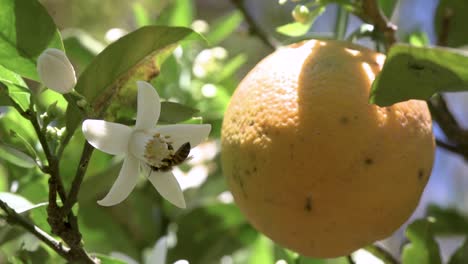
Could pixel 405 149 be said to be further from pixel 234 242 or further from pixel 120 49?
pixel 234 242

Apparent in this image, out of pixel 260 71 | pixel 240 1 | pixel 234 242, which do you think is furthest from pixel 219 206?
pixel 260 71

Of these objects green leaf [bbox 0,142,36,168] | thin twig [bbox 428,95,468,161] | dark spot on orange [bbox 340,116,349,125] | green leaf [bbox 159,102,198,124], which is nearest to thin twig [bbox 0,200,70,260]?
green leaf [bbox 0,142,36,168]

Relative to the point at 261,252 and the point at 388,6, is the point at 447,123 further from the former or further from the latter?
the point at 261,252

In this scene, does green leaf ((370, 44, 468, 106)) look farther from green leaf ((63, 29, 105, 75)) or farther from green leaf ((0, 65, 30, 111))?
green leaf ((63, 29, 105, 75))

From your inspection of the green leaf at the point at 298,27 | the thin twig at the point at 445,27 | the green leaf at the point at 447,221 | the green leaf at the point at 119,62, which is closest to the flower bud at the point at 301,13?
the green leaf at the point at 298,27

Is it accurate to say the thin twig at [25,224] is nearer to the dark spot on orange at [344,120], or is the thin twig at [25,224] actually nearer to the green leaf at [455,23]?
the dark spot on orange at [344,120]

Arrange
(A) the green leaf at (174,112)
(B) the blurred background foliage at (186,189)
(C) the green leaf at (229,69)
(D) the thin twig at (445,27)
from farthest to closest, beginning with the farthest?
(C) the green leaf at (229,69)
(D) the thin twig at (445,27)
(B) the blurred background foliage at (186,189)
(A) the green leaf at (174,112)

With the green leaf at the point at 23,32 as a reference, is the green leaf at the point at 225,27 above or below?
below
